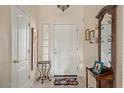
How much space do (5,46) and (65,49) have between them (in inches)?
140

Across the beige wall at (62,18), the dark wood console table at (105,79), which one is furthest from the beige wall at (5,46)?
the beige wall at (62,18)

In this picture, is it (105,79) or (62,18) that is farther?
(62,18)

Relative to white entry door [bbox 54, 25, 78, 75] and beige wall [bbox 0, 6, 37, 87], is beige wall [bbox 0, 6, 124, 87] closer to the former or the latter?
beige wall [bbox 0, 6, 37, 87]

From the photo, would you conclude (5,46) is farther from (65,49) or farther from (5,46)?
(65,49)

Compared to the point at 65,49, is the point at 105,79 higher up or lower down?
lower down

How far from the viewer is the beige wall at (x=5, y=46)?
276cm

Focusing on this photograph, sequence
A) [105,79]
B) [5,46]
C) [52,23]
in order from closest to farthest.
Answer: [105,79], [5,46], [52,23]

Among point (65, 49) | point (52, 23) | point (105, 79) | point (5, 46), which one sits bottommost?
point (105, 79)

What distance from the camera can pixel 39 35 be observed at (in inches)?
241

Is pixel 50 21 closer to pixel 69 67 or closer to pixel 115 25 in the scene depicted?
pixel 69 67

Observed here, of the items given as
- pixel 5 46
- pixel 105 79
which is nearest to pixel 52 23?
pixel 5 46

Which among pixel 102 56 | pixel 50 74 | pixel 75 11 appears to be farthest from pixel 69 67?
pixel 102 56

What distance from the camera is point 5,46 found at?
279cm

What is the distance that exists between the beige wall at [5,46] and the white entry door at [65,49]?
11.3 ft
